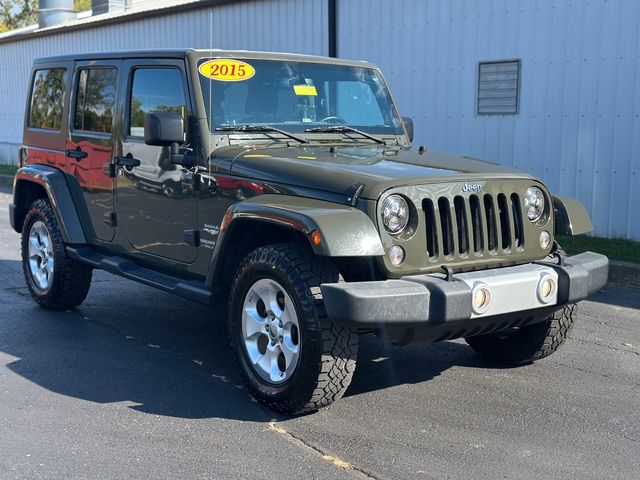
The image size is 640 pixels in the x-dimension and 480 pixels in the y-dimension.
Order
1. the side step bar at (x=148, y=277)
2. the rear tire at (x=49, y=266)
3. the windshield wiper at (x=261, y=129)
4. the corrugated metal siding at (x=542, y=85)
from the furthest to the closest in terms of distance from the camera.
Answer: the corrugated metal siding at (x=542, y=85)
the rear tire at (x=49, y=266)
the windshield wiper at (x=261, y=129)
the side step bar at (x=148, y=277)

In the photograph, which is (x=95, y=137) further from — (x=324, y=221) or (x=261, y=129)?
(x=324, y=221)

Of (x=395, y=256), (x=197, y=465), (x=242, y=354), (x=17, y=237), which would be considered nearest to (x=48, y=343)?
(x=242, y=354)

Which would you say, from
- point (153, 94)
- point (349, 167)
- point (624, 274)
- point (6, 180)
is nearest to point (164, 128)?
point (153, 94)

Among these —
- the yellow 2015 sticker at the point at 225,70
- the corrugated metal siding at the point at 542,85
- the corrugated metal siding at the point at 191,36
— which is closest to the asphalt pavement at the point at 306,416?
the yellow 2015 sticker at the point at 225,70

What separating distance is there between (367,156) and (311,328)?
1328 millimetres

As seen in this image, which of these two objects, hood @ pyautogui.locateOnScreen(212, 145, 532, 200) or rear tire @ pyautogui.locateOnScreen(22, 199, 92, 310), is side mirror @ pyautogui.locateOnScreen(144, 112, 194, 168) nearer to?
hood @ pyautogui.locateOnScreen(212, 145, 532, 200)

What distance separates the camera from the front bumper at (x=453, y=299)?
13.6 feet

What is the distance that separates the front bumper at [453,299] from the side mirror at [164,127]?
64.7 inches

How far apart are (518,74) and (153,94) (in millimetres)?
6154

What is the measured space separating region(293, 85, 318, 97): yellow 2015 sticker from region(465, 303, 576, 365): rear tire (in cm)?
196

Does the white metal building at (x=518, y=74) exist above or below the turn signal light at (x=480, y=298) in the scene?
above

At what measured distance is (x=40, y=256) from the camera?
23.5ft

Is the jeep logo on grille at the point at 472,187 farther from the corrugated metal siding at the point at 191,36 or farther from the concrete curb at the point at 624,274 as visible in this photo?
the corrugated metal siding at the point at 191,36

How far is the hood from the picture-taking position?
15.0 ft
